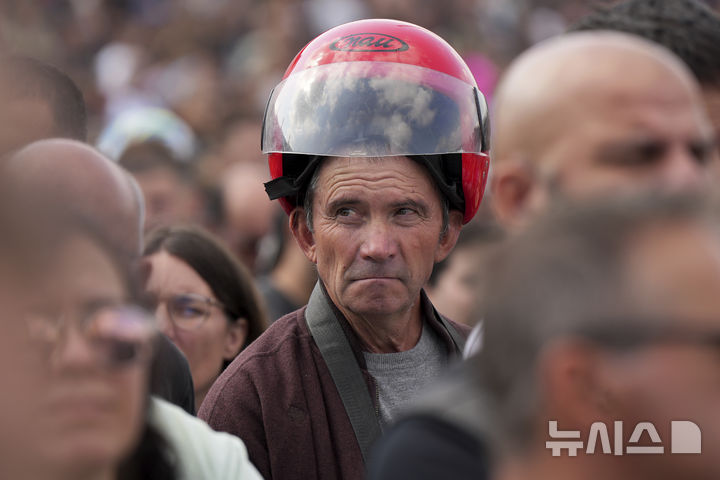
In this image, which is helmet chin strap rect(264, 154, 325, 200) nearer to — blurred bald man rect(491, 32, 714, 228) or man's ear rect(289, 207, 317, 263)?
man's ear rect(289, 207, 317, 263)

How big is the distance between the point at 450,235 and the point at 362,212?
0.29 m

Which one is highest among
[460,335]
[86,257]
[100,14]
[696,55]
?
[100,14]

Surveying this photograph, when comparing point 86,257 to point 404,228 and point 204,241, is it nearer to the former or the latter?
point 404,228

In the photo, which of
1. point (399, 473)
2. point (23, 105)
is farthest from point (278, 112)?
point (399, 473)

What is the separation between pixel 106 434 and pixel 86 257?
9.7 inches

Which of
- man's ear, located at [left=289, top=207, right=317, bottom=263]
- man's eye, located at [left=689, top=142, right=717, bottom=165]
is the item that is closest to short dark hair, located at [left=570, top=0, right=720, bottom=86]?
man's eye, located at [left=689, top=142, right=717, bottom=165]

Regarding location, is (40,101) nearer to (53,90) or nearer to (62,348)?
(53,90)

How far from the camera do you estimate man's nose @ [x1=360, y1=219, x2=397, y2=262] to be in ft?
9.48

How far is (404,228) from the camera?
9.73 feet

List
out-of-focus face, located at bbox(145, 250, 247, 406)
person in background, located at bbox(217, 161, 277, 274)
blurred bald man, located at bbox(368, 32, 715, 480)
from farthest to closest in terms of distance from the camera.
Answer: person in background, located at bbox(217, 161, 277, 274)
out-of-focus face, located at bbox(145, 250, 247, 406)
blurred bald man, located at bbox(368, 32, 715, 480)

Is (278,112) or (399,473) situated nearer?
(399,473)

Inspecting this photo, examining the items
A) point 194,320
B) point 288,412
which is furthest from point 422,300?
point 194,320

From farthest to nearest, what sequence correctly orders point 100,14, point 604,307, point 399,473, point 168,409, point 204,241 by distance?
point 100,14 → point 204,241 → point 168,409 → point 399,473 → point 604,307

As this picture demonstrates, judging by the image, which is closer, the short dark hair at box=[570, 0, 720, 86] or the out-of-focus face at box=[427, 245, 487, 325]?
the short dark hair at box=[570, 0, 720, 86]
